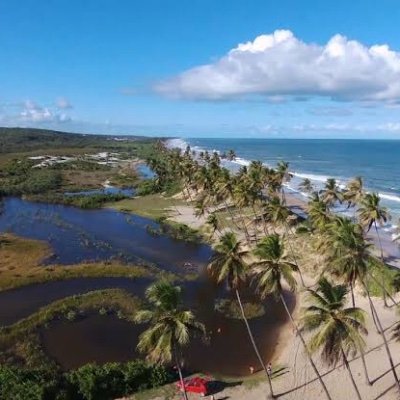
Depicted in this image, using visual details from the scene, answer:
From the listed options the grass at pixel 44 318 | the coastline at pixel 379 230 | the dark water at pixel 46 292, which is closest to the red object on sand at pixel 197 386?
the grass at pixel 44 318

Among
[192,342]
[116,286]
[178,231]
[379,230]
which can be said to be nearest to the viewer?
[192,342]

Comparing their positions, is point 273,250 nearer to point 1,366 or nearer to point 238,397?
point 238,397

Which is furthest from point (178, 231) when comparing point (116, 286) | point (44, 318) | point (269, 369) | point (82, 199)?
point (269, 369)

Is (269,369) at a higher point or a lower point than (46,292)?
lower

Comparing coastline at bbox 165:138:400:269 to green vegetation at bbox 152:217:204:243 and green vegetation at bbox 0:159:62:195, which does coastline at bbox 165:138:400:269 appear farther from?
green vegetation at bbox 0:159:62:195

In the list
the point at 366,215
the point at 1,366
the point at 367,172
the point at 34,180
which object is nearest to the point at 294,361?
the point at 366,215

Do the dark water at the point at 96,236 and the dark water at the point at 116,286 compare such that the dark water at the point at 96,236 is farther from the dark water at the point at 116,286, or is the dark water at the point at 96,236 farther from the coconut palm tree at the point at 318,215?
the coconut palm tree at the point at 318,215

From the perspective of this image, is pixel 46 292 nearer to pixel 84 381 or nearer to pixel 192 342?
pixel 192 342
